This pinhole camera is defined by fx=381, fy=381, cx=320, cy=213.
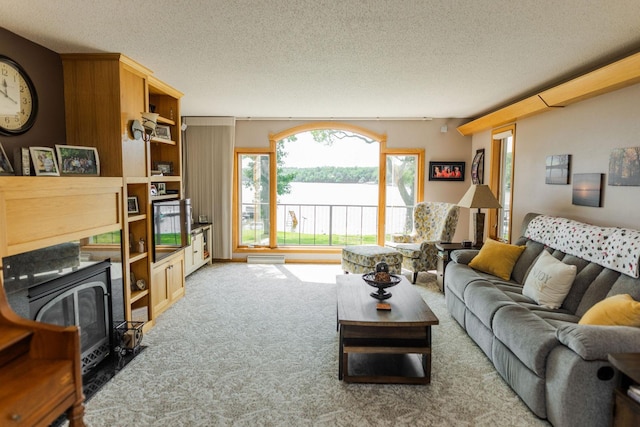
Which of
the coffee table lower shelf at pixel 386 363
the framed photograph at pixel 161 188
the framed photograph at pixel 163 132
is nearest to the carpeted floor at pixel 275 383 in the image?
the coffee table lower shelf at pixel 386 363

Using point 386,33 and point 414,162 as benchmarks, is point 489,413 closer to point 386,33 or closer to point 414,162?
point 386,33

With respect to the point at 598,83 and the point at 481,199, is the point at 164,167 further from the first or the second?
the point at 598,83

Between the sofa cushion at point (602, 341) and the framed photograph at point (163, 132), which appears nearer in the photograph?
the sofa cushion at point (602, 341)

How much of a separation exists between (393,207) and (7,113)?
5.22 metres

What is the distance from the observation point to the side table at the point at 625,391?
174 centimetres

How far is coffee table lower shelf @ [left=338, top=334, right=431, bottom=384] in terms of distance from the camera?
2641mm

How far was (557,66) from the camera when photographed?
128 inches

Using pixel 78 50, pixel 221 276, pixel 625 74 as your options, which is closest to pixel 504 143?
pixel 625 74

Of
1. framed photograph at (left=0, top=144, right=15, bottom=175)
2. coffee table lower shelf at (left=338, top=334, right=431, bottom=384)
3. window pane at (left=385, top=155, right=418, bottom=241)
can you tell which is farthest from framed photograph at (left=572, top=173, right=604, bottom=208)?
framed photograph at (left=0, top=144, right=15, bottom=175)

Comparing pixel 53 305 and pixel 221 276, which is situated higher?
pixel 53 305

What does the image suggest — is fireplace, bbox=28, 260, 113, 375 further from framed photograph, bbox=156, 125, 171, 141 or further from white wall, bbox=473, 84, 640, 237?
white wall, bbox=473, 84, 640, 237

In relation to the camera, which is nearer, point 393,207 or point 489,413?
point 489,413

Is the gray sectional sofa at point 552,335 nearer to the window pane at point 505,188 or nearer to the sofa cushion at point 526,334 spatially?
the sofa cushion at point 526,334

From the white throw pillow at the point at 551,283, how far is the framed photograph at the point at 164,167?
386 centimetres
